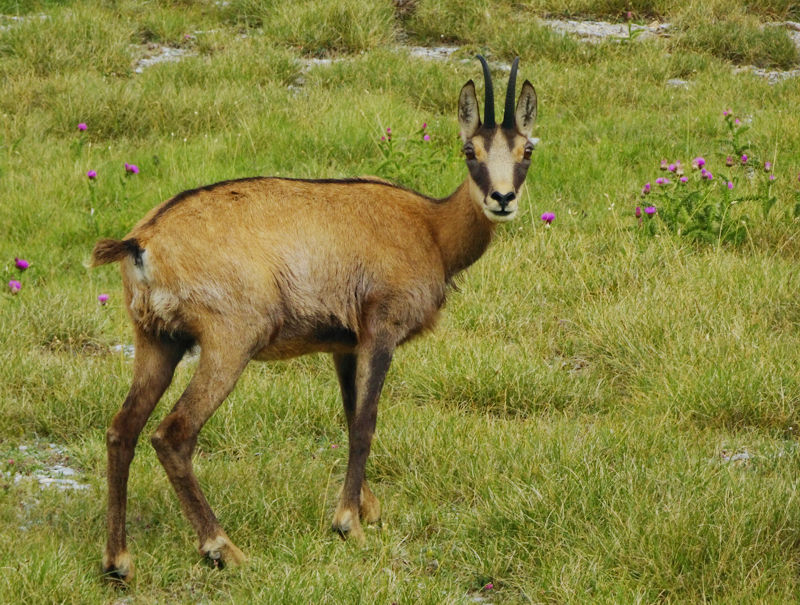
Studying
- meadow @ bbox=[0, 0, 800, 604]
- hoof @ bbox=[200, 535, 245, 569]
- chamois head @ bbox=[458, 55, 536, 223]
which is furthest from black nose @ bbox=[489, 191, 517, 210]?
hoof @ bbox=[200, 535, 245, 569]

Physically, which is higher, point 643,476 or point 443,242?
point 443,242

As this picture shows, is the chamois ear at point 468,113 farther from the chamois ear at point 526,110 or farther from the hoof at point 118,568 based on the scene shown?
the hoof at point 118,568

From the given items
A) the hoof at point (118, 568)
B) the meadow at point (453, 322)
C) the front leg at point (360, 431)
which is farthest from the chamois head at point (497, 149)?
the hoof at point (118, 568)

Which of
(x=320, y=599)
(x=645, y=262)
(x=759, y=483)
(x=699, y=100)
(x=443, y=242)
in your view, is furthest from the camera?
(x=699, y=100)

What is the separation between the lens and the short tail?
463cm

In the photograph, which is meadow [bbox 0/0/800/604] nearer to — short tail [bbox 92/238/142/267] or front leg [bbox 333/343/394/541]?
front leg [bbox 333/343/394/541]

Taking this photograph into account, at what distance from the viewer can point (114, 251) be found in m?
4.63

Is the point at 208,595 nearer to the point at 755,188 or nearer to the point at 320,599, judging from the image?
the point at 320,599

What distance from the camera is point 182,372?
671cm

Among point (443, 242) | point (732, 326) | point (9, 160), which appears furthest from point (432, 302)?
point (9, 160)

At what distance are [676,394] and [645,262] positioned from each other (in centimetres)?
170

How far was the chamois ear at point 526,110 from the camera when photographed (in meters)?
5.46

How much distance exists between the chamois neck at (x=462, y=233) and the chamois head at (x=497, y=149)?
0.11m

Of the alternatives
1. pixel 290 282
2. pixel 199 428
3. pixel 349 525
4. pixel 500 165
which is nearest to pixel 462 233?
pixel 500 165
